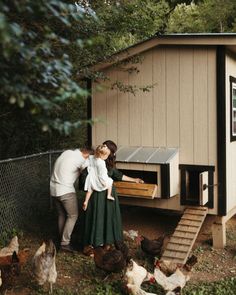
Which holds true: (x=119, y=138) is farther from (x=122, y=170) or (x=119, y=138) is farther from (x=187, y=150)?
(x=187, y=150)

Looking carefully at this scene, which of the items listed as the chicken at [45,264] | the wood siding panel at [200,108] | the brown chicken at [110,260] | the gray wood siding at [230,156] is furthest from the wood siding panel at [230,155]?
the chicken at [45,264]

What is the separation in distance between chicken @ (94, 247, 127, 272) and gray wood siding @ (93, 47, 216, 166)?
2334mm

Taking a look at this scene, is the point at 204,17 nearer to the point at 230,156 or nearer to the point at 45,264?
the point at 230,156

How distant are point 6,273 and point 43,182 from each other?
355 centimetres

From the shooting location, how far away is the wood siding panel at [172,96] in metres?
7.01

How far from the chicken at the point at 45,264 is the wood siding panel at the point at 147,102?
3.06m

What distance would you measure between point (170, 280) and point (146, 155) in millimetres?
2422

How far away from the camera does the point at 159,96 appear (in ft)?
23.5

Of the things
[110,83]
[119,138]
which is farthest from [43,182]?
[110,83]

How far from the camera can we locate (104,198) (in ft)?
20.3

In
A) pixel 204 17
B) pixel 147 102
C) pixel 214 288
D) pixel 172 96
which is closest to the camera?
pixel 214 288

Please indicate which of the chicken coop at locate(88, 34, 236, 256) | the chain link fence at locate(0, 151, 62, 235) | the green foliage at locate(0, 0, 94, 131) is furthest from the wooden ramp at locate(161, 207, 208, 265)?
the green foliage at locate(0, 0, 94, 131)

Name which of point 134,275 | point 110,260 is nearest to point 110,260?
point 110,260

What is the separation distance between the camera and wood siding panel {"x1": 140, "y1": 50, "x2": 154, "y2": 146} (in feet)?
23.8
